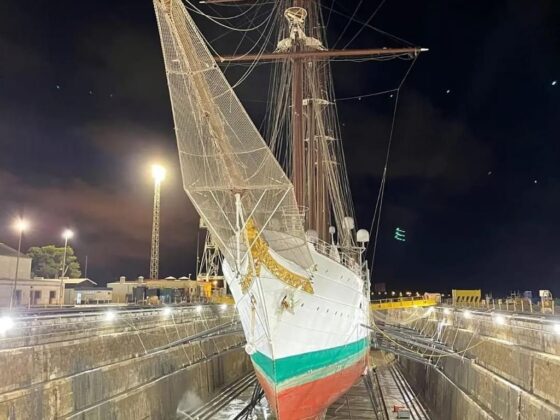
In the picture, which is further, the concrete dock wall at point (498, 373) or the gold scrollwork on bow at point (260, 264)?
the gold scrollwork on bow at point (260, 264)

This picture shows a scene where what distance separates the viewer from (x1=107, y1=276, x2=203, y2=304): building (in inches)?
1773

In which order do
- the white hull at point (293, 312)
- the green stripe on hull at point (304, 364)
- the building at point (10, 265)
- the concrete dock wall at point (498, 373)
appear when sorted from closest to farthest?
1. the concrete dock wall at point (498, 373)
2. the white hull at point (293, 312)
3. the green stripe on hull at point (304, 364)
4. the building at point (10, 265)

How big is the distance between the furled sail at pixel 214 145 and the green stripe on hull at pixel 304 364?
4.03 m

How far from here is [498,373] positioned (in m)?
13.8

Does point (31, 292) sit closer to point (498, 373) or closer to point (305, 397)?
point (305, 397)

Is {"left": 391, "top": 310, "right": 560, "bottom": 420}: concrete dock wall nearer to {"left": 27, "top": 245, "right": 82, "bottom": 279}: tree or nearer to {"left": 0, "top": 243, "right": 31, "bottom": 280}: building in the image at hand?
{"left": 0, "top": 243, "right": 31, "bottom": 280}: building

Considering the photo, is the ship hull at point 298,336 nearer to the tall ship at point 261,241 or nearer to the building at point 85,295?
the tall ship at point 261,241

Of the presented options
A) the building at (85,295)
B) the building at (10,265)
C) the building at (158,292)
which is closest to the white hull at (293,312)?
the building at (158,292)

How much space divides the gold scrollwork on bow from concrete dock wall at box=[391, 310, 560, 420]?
6097 millimetres

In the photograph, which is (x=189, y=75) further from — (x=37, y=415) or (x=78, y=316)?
(x=78, y=316)

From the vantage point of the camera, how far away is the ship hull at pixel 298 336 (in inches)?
557

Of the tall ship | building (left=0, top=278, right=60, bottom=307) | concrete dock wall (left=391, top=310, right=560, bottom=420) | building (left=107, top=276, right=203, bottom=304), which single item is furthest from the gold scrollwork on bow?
building (left=0, top=278, right=60, bottom=307)

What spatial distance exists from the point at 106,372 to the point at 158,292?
34325 mm

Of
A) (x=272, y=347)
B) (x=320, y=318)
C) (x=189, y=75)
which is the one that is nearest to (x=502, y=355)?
(x=320, y=318)
